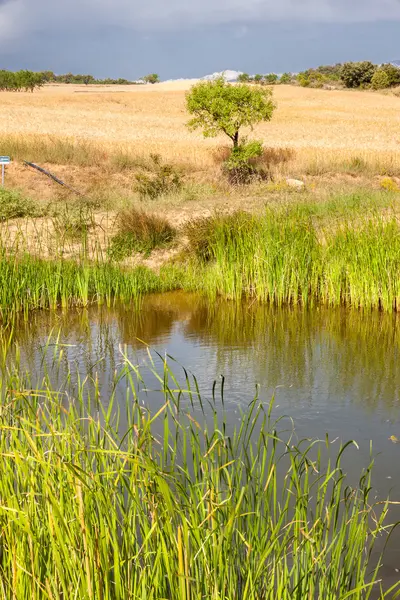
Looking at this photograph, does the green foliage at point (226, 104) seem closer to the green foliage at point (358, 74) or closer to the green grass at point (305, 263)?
the green grass at point (305, 263)

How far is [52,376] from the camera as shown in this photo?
713cm

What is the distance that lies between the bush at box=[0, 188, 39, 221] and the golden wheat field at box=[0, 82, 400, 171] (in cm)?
1156

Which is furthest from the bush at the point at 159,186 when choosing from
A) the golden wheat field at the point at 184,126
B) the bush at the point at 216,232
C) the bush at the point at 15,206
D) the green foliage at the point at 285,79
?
the green foliage at the point at 285,79

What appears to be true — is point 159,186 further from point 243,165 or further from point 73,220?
point 243,165

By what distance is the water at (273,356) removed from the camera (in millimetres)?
5898

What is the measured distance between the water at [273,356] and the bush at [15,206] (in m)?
4.89

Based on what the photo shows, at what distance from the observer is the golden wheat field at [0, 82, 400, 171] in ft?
94.8

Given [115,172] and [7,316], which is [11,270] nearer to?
[7,316]

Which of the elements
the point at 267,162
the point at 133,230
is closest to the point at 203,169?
the point at 267,162

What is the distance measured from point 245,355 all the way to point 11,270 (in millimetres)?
3375

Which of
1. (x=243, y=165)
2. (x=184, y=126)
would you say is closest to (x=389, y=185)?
(x=243, y=165)

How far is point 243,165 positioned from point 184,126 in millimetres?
13107

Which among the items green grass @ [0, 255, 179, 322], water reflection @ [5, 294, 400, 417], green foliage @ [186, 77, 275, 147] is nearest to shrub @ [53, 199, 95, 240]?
green grass @ [0, 255, 179, 322]

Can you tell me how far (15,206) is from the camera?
15555 millimetres
